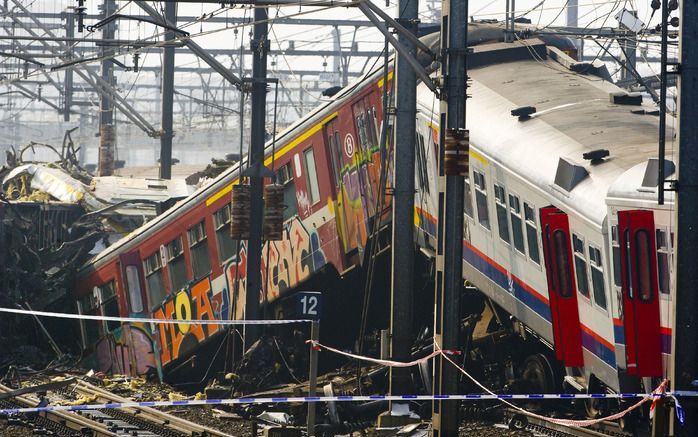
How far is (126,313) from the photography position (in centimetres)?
2777

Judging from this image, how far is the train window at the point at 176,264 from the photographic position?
1039 inches

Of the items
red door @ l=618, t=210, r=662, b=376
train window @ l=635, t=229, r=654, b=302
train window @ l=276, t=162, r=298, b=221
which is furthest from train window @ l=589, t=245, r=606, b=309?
train window @ l=276, t=162, r=298, b=221

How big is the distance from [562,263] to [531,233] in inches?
45.6

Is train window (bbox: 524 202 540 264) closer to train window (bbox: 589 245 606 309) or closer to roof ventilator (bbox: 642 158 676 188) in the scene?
train window (bbox: 589 245 606 309)

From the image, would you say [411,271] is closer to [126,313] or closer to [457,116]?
[457,116]

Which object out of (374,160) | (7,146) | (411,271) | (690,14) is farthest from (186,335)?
(7,146)

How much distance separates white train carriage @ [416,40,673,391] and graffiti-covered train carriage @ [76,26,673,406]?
2 centimetres

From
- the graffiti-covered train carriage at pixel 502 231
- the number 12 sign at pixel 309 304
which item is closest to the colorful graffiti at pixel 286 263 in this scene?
the graffiti-covered train carriage at pixel 502 231

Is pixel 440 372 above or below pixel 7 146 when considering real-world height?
above

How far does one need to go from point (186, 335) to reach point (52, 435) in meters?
8.93

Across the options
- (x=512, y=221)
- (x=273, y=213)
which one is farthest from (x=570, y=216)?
(x=273, y=213)

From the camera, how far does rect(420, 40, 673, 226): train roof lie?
55.2 feet

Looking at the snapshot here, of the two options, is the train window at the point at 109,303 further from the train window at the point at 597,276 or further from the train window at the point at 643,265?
Result: the train window at the point at 643,265

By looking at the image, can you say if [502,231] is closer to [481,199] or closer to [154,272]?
[481,199]
